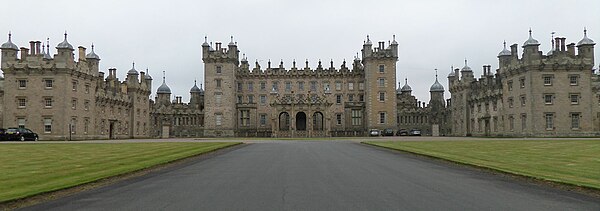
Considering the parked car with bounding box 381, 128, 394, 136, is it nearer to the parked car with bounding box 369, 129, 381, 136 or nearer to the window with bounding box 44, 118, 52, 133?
the parked car with bounding box 369, 129, 381, 136

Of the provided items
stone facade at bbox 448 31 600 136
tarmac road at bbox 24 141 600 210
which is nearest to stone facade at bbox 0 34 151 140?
tarmac road at bbox 24 141 600 210

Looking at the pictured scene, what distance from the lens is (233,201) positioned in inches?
455

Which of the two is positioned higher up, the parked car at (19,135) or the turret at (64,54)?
the turret at (64,54)

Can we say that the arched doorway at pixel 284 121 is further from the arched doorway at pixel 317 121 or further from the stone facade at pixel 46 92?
the stone facade at pixel 46 92

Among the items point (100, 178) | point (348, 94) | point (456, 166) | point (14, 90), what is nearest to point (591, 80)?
point (348, 94)

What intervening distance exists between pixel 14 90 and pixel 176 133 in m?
39.0

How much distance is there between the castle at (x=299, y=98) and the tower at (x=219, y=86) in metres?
0.19

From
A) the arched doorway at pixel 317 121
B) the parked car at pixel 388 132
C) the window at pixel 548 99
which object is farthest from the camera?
the arched doorway at pixel 317 121

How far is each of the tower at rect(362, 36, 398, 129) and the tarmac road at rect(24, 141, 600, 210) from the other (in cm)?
8078

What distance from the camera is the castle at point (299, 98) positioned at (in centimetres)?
6725

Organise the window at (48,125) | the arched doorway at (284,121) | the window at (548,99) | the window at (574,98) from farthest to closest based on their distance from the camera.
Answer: the arched doorway at (284,121)
the window at (48,125)
the window at (548,99)
the window at (574,98)

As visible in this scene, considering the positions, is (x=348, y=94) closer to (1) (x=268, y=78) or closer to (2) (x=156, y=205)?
(1) (x=268, y=78)

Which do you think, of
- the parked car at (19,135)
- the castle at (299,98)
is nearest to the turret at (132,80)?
the castle at (299,98)

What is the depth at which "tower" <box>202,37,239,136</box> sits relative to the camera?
322 feet
